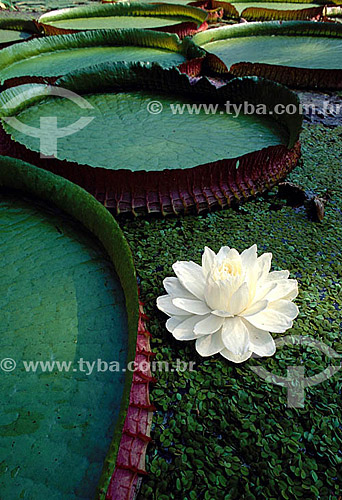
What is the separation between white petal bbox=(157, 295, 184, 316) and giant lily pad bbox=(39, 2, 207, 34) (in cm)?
350

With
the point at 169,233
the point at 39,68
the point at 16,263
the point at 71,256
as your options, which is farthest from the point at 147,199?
the point at 39,68

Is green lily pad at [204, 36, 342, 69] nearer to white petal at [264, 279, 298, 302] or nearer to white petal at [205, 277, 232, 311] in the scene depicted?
white petal at [264, 279, 298, 302]

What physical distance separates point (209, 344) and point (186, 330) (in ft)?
0.24

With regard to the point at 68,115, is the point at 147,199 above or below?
below

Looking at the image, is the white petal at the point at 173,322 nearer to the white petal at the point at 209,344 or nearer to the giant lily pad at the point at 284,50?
the white petal at the point at 209,344

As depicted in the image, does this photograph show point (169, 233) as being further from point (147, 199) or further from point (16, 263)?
point (16, 263)

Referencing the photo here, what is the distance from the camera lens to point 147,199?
59.7 inches

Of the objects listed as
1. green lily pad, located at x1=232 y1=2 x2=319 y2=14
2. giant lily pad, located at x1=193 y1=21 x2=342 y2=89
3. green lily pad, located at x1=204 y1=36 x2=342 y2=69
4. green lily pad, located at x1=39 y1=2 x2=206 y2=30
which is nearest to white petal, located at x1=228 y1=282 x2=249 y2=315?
giant lily pad, located at x1=193 y1=21 x2=342 y2=89

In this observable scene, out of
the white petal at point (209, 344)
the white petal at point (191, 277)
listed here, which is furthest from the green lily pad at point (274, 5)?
the white petal at point (209, 344)

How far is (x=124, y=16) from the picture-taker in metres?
4.27

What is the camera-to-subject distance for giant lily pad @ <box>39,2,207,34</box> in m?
3.93

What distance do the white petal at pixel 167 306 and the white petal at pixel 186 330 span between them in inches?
1.2

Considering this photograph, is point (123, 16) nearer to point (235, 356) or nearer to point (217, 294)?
point (217, 294)

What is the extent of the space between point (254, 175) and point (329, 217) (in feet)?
1.09
